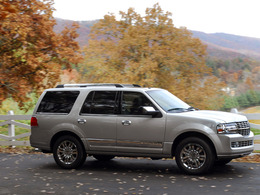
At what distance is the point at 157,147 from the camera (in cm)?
923

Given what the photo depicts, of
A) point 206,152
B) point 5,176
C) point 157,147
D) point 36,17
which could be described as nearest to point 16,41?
point 36,17

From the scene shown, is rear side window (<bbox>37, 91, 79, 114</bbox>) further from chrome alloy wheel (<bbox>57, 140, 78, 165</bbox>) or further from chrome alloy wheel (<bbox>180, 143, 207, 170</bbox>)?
chrome alloy wheel (<bbox>180, 143, 207, 170</bbox>)

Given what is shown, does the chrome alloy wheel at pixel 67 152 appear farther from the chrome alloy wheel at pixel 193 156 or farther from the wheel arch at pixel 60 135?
the chrome alloy wheel at pixel 193 156

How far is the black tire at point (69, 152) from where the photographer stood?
10078mm

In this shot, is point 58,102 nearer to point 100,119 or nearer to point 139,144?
point 100,119

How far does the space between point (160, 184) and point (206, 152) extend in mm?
1237

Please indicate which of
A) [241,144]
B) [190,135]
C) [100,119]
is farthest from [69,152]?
[241,144]

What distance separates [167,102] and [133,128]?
104 centimetres

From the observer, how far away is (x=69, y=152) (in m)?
10.2

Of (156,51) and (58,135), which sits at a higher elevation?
(156,51)

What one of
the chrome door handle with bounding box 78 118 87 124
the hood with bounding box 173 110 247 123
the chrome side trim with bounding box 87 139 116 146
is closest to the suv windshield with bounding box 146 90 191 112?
the hood with bounding box 173 110 247 123

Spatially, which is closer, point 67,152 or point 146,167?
point 67,152

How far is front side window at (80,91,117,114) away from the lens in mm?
9852

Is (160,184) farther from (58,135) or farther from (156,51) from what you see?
(156,51)
